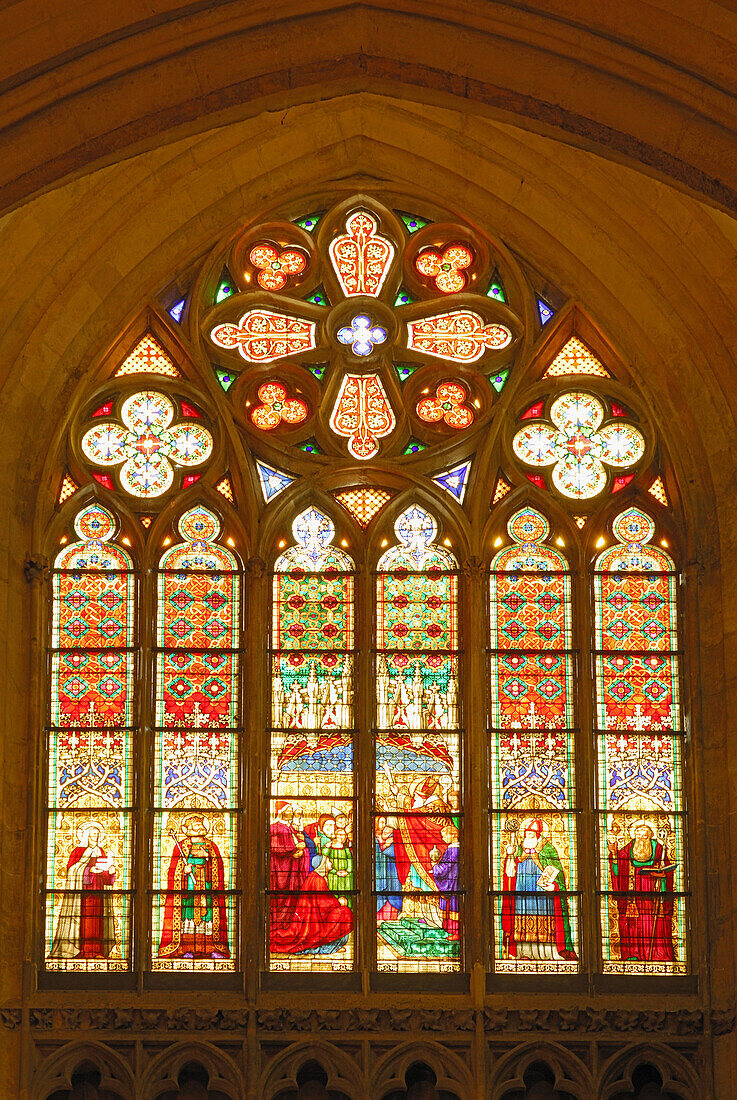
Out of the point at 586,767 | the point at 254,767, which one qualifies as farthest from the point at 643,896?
the point at 254,767

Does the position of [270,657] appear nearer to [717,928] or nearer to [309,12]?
[717,928]

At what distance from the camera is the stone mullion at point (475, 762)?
1459 centimetres

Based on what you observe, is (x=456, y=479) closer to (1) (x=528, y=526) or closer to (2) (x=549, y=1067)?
(1) (x=528, y=526)

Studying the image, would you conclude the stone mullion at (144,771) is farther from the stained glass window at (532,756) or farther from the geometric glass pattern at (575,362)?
the geometric glass pattern at (575,362)

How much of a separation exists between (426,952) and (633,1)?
20.3 feet

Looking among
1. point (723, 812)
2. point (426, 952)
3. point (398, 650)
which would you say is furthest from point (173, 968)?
point (723, 812)

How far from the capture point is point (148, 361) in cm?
1609

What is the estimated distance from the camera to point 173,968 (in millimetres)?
14500

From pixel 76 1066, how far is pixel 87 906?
1024 mm

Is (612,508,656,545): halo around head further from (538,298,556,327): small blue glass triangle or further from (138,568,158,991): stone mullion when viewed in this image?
(138,568,158,991): stone mullion

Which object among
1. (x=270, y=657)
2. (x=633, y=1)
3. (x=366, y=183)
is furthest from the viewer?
(x=366, y=183)

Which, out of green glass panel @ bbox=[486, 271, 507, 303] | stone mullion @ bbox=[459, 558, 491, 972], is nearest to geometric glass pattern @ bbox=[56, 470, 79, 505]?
stone mullion @ bbox=[459, 558, 491, 972]

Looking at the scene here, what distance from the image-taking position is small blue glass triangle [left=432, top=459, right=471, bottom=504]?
15742 millimetres

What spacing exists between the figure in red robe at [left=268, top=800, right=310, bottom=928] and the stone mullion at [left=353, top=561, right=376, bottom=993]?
34cm
